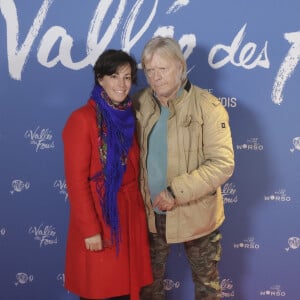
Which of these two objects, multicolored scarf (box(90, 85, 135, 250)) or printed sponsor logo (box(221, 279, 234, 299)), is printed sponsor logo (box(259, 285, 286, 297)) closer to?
printed sponsor logo (box(221, 279, 234, 299))

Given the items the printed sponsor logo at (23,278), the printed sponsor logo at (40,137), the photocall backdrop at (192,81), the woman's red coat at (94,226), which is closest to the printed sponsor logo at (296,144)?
the photocall backdrop at (192,81)

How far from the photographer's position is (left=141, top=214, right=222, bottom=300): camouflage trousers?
6.09 feet

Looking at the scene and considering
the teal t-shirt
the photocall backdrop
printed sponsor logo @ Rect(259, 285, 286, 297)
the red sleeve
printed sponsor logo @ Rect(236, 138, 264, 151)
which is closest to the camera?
the red sleeve

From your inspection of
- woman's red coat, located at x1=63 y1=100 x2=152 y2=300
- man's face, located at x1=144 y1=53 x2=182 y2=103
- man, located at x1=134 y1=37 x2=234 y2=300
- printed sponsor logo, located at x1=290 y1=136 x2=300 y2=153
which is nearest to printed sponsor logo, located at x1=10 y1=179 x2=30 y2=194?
woman's red coat, located at x1=63 y1=100 x2=152 y2=300

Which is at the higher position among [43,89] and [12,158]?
[43,89]

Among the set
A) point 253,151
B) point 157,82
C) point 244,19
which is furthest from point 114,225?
point 244,19

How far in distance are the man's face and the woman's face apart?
0.10 metres

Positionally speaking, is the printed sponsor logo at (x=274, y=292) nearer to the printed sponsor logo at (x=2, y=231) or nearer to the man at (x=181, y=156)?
the man at (x=181, y=156)

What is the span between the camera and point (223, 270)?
7.59 feet

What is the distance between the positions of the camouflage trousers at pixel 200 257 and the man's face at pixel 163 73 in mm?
541

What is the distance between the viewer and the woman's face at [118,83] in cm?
162

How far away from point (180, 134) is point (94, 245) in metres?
0.55

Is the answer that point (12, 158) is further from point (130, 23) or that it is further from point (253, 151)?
point (253, 151)

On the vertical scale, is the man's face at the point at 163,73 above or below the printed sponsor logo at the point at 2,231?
above
